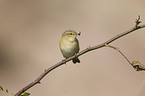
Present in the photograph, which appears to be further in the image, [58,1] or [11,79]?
[58,1]

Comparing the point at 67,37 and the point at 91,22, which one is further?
the point at 91,22

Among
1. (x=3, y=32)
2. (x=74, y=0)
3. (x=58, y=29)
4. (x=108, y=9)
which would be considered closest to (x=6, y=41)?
(x=3, y=32)

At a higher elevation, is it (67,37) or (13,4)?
(13,4)

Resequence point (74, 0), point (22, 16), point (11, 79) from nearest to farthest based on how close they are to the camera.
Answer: point (11, 79) → point (22, 16) → point (74, 0)

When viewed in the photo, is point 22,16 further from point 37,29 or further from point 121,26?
point 121,26

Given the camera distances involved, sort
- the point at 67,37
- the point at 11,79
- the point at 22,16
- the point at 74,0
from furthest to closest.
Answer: the point at 74,0, the point at 22,16, the point at 11,79, the point at 67,37

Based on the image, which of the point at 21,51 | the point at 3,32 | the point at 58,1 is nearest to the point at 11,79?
the point at 21,51

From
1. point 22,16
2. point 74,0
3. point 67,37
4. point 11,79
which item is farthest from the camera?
point 74,0

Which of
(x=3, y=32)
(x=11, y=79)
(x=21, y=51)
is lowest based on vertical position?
(x=11, y=79)

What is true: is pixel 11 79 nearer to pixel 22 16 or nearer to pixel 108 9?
pixel 22 16
